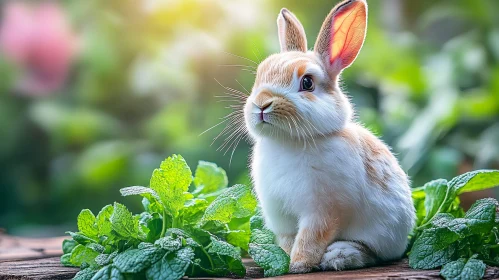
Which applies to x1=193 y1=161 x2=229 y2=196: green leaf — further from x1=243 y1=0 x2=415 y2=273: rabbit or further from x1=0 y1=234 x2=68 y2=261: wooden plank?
x1=0 y1=234 x2=68 y2=261: wooden plank

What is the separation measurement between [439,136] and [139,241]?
5.83ft

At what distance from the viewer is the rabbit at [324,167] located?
1.22 meters

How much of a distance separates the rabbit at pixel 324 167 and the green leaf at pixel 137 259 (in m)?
0.26

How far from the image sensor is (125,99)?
8.95ft

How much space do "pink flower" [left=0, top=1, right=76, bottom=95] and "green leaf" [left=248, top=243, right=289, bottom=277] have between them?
67.5 inches

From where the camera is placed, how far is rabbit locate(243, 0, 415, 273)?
3.99 ft

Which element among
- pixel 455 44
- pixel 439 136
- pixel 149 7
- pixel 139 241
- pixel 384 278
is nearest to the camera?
pixel 384 278

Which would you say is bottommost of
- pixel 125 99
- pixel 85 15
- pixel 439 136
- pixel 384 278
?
pixel 384 278

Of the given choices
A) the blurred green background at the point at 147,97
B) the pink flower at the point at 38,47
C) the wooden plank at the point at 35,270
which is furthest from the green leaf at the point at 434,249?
the pink flower at the point at 38,47

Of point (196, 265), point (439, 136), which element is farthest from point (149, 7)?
point (196, 265)

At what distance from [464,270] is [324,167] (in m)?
0.31

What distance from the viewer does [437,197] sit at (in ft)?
4.72

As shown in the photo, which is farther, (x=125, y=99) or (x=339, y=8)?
(x=125, y=99)

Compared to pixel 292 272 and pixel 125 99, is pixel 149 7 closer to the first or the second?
pixel 125 99
